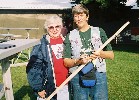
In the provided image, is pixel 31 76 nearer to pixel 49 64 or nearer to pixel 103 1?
pixel 49 64

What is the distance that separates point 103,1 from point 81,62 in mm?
16464

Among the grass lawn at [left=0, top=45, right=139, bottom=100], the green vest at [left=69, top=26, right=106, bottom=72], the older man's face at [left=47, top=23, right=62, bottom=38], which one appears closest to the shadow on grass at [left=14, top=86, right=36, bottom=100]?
the grass lawn at [left=0, top=45, right=139, bottom=100]

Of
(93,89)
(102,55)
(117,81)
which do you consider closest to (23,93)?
(117,81)

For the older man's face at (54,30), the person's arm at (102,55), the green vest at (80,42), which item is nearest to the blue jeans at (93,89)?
the green vest at (80,42)

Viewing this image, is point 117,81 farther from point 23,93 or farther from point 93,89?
point 93,89

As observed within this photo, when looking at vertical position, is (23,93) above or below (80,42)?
below

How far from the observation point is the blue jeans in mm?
3900

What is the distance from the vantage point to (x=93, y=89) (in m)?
3.95

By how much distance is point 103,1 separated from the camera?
64.5ft

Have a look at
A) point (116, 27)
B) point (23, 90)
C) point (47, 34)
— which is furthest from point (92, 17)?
point (47, 34)

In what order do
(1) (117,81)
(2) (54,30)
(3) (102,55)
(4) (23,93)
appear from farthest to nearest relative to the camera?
(1) (117,81) < (4) (23,93) < (2) (54,30) < (3) (102,55)

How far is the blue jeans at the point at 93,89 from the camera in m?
3.90

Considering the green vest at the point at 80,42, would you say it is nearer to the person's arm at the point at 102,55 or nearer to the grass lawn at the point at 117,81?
the person's arm at the point at 102,55

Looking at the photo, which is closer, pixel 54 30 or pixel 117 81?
pixel 54 30
